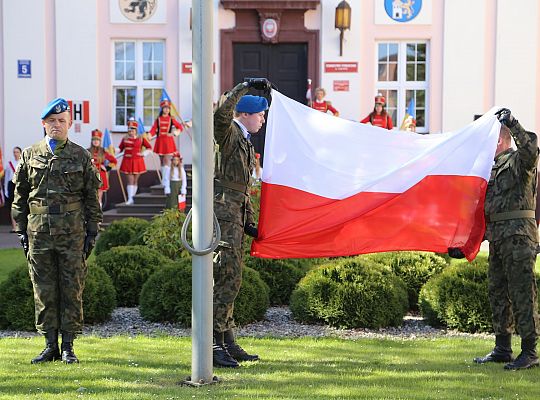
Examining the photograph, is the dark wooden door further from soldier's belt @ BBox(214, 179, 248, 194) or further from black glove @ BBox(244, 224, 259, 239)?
soldier's belt @ BBox(214, 179, 248, 194)

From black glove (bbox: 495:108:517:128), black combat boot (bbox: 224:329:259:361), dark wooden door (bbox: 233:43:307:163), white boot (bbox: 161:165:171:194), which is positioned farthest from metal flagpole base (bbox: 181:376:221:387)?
dark wooden door (bbox: 233:43:307:163)

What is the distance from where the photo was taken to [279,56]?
22016 mm

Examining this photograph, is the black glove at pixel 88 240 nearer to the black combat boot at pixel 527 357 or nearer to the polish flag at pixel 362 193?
the polish flag at pixel 362 193

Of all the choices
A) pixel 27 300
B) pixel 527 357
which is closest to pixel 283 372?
pixel 527 357

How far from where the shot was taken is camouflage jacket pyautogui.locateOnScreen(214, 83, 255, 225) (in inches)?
281

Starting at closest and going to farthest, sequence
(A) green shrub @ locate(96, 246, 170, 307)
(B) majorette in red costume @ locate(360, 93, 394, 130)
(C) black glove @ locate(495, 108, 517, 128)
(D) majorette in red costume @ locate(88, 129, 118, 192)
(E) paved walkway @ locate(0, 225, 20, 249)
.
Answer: (C) black glove @ locate(495, 108, 517, 128) < (A) green shrub @ locate(96, 246, 170, 307) < (E) paved walkway @ locate(0, 225, 20, 249) < (D) majorette in red costume @ locate(88, 129, 118, 192) < (B) majorette in red costume @ locate(360, 93, 394, 130)

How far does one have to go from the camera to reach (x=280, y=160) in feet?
25.0

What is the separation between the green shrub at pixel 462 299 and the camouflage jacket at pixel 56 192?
3.63 metres

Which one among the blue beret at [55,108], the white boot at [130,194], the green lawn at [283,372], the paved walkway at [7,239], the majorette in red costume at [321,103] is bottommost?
the paved walkway at [7,239]

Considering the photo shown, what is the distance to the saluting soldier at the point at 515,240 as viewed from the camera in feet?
23.3

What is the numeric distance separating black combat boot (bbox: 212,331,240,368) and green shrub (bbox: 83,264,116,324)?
2508 mm

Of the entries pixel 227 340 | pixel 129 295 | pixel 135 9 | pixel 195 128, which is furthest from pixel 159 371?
pixel 135 9

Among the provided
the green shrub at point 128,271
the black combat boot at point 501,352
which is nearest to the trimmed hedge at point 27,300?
the green shrub at point 128,271

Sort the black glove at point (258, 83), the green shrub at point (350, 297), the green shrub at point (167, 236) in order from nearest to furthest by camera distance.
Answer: the black glove at point (258, 83) → the green shrub at point (350, 297) → the green shrub at point (167, 236)
